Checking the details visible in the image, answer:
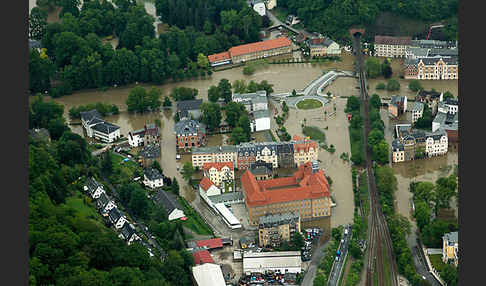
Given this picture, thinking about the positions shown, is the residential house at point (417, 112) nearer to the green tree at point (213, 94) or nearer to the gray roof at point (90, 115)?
the green tree at point (213, 94)

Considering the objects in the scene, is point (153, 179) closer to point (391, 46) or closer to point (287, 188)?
point (287, 188)

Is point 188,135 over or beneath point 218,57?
beneath

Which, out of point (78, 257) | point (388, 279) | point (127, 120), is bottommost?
point (388, 279)

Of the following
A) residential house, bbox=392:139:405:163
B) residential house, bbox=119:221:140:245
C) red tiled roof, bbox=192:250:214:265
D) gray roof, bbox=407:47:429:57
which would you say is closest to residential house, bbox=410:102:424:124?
residential house, bbox=392:139:405:163

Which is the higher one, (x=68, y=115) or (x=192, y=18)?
(x=192, y=18)

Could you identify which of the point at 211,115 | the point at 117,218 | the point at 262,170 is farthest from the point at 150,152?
the point at 117,218

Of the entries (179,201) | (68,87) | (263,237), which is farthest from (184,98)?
(263,237)

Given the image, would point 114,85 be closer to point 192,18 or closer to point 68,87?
point 68,87

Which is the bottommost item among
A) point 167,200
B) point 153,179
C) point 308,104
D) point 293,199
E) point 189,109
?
point 293,199
